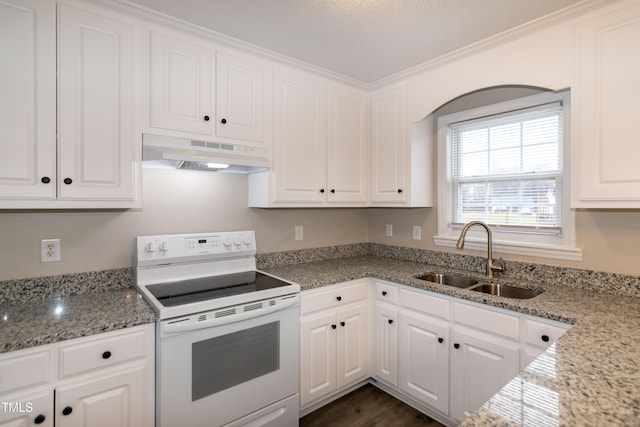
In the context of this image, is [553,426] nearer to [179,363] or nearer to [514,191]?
[179,363]

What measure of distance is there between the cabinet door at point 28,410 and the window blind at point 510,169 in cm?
262

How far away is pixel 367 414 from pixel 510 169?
1.93 m

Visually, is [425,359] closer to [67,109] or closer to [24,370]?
[24,370]

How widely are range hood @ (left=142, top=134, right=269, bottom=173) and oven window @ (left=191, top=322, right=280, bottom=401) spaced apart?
95 centimetres

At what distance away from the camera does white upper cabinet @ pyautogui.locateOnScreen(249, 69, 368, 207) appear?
2.34 metres

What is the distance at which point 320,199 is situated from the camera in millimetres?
2566

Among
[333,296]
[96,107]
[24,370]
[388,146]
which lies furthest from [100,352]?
[388,146]

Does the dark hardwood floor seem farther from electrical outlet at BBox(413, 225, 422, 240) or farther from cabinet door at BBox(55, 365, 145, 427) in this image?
electrical outlet at BBox(413, 225, 422, 240)

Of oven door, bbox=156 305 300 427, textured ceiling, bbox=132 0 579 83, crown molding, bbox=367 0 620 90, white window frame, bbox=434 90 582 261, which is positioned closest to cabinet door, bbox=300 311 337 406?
oven door, bbox=156 305 300 427

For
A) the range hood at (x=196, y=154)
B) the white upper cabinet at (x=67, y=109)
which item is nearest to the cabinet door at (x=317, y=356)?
the range hood at (x=196, y=154)

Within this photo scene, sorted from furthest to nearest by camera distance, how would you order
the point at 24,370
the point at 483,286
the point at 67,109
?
the point at 483,286 → the point at 67,109 → the point at 24,370

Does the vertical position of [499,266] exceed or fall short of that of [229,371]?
it exceeds it

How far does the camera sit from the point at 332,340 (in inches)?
88.7

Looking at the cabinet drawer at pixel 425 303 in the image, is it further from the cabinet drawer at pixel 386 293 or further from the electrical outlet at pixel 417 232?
the electrical outlet at pixel 417 232
